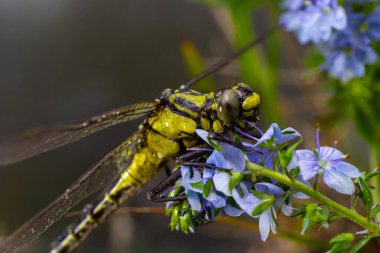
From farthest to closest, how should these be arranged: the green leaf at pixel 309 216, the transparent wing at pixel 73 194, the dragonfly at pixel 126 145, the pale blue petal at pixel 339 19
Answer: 1. the pale blue petal at pixel 339 19
2. the transparent wing at pixel 73 194
3. the dragonfly at pixel 126 145
4. the green leaf at pixel 309 216

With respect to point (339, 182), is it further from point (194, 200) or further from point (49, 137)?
point (49, 137)

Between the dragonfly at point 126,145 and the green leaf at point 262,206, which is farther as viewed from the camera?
the dragonfly at point 126,145

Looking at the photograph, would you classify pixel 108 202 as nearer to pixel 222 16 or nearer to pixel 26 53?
pixel 222 16

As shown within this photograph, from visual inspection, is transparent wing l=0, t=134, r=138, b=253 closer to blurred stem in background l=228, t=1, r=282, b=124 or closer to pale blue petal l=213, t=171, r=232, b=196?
pale blue petal l=213, t=171, r=232, b=196

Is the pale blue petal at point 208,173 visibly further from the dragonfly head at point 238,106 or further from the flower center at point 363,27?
the flower center at point 363,27

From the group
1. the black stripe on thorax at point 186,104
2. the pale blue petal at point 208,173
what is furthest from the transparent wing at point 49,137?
the pale blue petal at point 208,173

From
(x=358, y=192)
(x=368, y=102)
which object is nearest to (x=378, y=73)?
(x=368, y=102)

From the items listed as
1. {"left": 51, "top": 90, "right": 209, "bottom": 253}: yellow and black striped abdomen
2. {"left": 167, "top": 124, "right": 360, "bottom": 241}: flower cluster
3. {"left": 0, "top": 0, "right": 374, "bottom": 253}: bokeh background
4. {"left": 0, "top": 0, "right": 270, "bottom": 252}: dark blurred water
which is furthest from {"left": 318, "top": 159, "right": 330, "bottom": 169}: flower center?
{"left": 0, "top": 0, "right": 270, "bottom": 252}: dark blurred water
